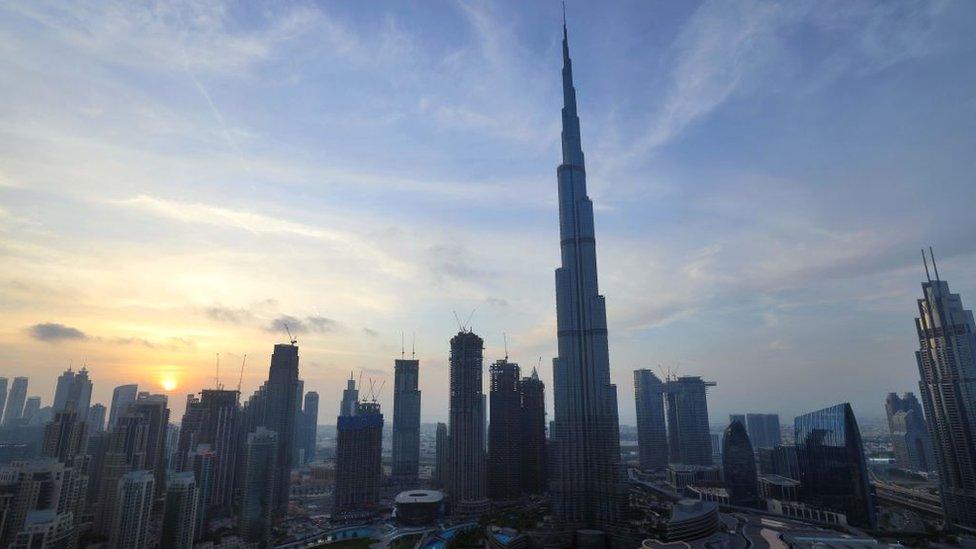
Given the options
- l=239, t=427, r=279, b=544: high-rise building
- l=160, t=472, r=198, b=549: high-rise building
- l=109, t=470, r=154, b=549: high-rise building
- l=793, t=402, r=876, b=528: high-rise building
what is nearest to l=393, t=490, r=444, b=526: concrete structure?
l=239, t=427, r=279, b=544: high-rise building

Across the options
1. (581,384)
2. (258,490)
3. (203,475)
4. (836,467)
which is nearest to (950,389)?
(836,467)

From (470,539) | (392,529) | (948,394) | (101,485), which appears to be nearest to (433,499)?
(392,529)

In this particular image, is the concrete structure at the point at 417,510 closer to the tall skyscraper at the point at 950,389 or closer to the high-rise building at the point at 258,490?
the high-rise building at the point at 258,490

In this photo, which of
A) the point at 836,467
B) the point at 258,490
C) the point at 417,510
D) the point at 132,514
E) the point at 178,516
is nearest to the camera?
the point at 132,514

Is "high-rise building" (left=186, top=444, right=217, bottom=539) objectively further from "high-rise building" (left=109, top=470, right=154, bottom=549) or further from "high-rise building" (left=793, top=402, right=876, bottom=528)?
"high-rise building" (left=793, top=402, right=876, bottom=528)

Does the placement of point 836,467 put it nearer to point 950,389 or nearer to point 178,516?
point 950,389
